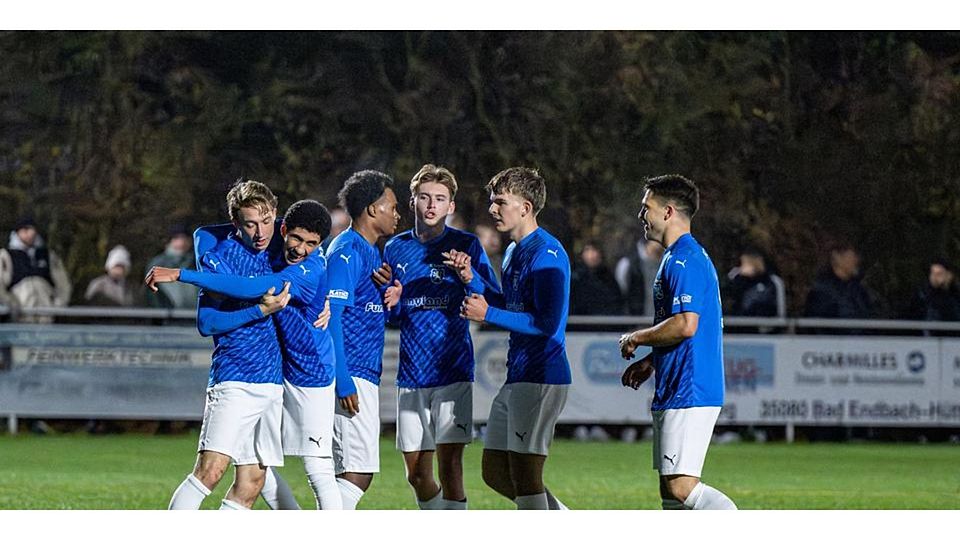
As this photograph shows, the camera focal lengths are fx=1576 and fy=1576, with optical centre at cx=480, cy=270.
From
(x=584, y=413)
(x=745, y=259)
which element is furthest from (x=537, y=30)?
(x=584, y=413)

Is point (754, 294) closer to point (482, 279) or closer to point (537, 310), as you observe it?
point (482, 279)

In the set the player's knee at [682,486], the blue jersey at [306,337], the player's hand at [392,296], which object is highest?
the player's hand at [392,296]

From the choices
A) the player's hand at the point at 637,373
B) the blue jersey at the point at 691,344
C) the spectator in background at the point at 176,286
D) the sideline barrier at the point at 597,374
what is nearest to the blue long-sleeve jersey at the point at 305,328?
the player's hand at the point at 637,373

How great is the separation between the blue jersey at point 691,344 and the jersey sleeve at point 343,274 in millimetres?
1576

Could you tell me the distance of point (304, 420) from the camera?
6.95m

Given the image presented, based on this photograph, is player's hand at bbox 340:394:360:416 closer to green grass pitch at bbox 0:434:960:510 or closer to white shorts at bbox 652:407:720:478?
white shorts at bbox 652:407:720:478

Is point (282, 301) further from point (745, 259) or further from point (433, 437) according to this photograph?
point (745, 259)

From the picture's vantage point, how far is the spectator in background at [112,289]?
14820mm

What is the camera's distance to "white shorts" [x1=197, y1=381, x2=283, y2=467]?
6.62 meters

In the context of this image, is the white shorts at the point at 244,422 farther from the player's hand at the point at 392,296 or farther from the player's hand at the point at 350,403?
the player's hand at the point at 392,296

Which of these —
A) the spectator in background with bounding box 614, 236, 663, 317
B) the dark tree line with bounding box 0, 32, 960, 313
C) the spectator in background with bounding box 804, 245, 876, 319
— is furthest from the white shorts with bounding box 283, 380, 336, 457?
the dark tree line with bounding box 0, 32, 960, 313

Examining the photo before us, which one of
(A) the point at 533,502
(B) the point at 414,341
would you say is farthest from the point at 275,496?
(A) the point at 533,502

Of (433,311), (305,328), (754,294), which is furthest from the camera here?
(754,294)

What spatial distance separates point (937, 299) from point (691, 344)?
9.76 m
